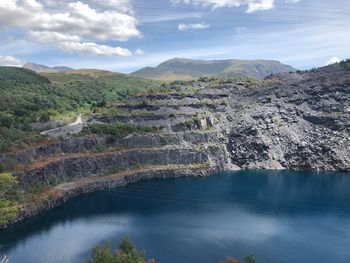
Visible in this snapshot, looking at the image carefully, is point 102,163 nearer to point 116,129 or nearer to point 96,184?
point 96,184

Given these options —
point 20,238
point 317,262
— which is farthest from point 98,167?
point 317,262

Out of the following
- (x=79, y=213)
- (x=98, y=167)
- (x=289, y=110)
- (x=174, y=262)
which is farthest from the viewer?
(x=289, y=110)

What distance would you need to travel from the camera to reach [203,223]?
69.8 m

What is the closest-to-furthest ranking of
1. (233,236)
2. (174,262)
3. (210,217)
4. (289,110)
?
(174,262)
(233,236)
(210,217)
(289,110)

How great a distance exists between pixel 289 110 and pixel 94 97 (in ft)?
283

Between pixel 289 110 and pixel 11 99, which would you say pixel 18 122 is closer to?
pixel 11 99

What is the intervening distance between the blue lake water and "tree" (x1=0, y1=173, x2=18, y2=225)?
2273 millimetres

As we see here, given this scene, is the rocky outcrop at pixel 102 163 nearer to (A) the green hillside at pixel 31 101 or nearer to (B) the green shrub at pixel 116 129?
(B) the green shrub at pixel 116 129

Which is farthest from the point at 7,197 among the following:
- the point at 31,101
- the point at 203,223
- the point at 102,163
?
the point at 31,101

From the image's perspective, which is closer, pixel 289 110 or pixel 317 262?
pixel 317 262

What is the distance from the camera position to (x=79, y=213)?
255 feet

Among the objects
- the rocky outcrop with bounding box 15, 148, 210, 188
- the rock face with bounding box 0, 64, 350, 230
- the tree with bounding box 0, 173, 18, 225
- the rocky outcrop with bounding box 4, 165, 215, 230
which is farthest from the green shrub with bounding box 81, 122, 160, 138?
the tree with bounding box 0, 173, 18, 225

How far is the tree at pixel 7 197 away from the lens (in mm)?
67500

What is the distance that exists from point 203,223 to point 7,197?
33042mm
